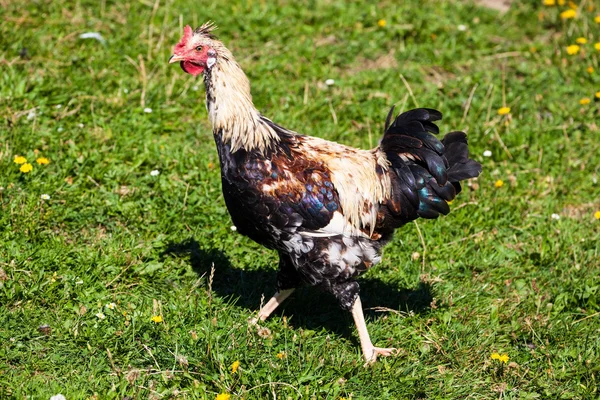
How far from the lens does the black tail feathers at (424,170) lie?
469 cm

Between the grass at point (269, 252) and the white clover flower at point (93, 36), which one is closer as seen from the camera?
the grass at point (269, 252)

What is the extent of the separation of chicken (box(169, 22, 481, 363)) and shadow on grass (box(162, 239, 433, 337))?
413mm

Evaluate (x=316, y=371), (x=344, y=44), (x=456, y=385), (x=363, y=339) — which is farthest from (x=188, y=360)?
(x=344, y=44)

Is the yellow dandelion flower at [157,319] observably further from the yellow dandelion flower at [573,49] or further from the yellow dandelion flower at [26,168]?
the yellow dandelion flower at [573,49]

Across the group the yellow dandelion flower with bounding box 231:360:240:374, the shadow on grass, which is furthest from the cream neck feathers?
the yellow dandelion flower with bounding box 231:360:240:374

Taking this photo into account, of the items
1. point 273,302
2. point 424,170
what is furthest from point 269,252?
point 424,170

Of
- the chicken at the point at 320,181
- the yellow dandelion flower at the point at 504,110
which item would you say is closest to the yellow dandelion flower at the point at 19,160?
the chicken at the point at 320,181

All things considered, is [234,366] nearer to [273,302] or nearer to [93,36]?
[273,302]

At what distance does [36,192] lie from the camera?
18.2 ft

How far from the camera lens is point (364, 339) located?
476 cm

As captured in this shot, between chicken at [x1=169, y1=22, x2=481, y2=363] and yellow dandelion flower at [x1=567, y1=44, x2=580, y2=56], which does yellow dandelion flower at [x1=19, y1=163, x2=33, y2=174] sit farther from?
yellow dandelion flower at [x1=567, y1=44, x2=580, y2=56]

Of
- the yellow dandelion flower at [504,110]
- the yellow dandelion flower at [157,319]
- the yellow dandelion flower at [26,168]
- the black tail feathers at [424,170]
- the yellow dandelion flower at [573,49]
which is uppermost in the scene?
the yellow dandelion flower at [573,49]

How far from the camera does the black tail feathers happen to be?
469cm

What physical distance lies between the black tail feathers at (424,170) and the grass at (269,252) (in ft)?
2.55
